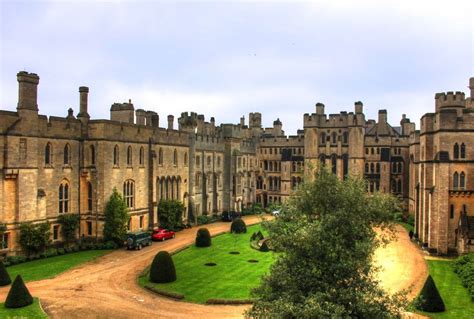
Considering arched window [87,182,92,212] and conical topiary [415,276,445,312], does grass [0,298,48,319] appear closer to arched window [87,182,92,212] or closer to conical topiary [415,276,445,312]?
arched window [87,182,92,212]

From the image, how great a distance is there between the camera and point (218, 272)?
3275 centimetres

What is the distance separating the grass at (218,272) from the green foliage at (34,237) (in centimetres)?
969

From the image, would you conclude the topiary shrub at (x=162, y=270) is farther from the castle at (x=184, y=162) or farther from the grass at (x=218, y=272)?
the castle at (x=184, y=162)

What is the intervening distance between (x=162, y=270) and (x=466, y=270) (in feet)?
70.3

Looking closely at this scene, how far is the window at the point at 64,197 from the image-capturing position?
129ft

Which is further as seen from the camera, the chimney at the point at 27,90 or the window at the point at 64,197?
the window at the point at 64,197

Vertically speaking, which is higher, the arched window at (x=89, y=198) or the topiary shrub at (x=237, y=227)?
the arched window at (x=89, y=198)

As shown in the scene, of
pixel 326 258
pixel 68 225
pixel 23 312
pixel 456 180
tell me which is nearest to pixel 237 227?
pixel 68 225

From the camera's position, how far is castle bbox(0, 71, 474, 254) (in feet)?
115

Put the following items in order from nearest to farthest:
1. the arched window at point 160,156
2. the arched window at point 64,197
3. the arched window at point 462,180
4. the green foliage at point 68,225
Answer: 1. the green foliage at point 68,225
2. the arched window at point 64,197
3. the arched window at point 462,180
4. the arched window at point 160,156

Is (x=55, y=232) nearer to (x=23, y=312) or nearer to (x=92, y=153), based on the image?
(x=92, y=153)

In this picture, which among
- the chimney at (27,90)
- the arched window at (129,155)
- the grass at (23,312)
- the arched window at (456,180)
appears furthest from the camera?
the arched window at (129,155)

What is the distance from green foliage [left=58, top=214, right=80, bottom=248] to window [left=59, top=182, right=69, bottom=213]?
717 mm

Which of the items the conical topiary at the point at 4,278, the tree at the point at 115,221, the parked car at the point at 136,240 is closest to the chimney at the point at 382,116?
the parked car at the point at 136,240
